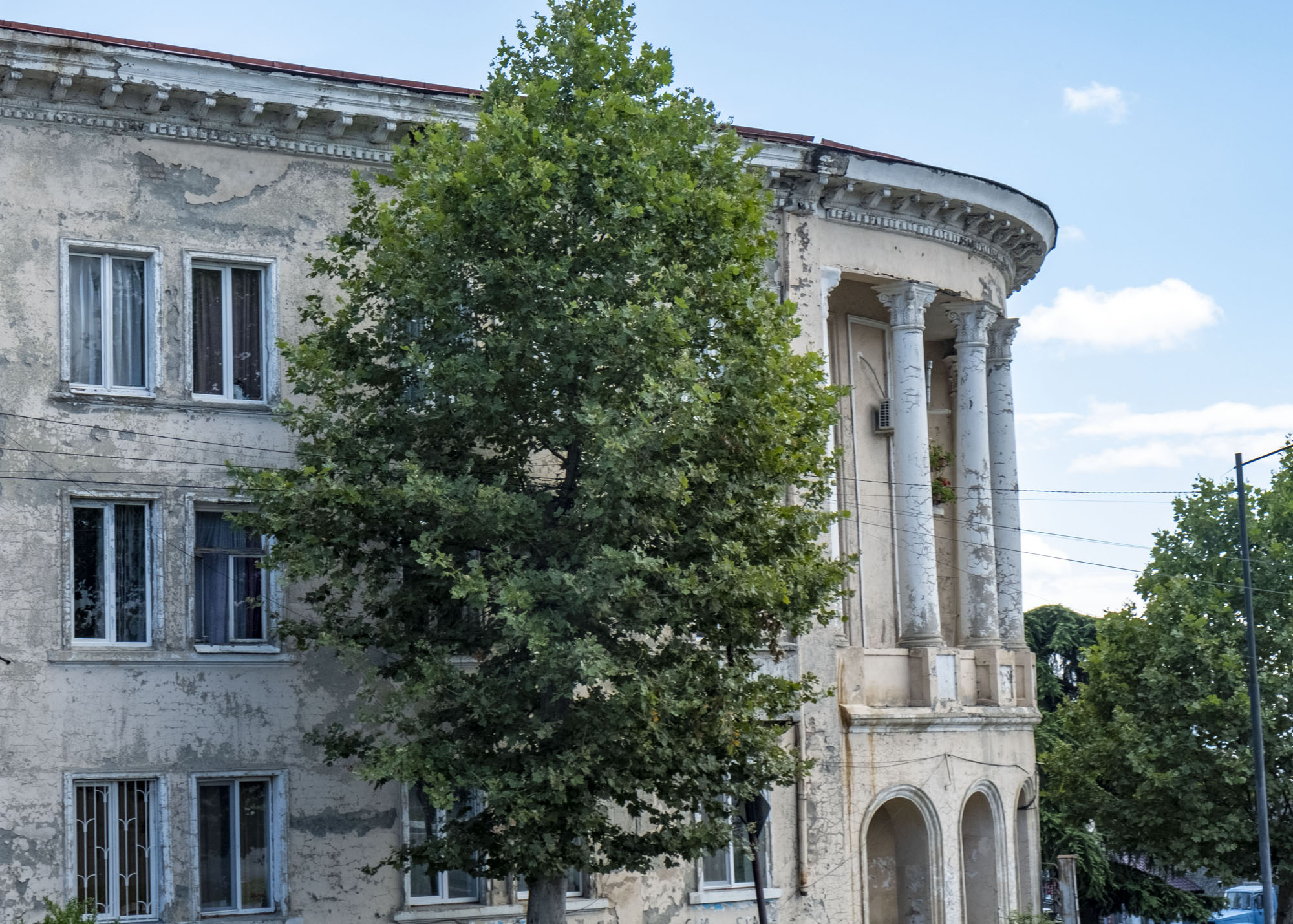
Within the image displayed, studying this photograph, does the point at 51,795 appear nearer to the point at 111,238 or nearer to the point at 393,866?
the point at 393,866

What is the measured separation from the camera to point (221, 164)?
22.0 meters

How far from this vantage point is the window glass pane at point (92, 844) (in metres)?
19.9

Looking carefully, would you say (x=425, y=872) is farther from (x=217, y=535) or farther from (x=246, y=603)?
(x=217, y=535)

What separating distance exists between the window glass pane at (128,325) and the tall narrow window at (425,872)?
20.7ft

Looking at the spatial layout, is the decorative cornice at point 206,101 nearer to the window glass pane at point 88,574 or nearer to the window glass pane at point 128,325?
the window glass pane at point 128,325

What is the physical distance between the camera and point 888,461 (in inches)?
1179

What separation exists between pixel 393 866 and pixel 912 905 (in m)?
11.7

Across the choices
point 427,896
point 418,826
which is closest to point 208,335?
point 418,826

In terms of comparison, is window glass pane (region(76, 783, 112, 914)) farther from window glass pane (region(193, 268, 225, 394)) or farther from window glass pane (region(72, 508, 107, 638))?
window glass pane (region(193, 268, 225, 394))

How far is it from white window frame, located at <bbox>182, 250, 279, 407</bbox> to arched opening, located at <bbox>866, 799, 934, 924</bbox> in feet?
41.3

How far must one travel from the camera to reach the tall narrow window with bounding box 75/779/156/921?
1994 cm

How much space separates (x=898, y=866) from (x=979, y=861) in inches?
64.4

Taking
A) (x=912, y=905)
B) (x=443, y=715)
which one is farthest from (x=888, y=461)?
(x=443, y=715)

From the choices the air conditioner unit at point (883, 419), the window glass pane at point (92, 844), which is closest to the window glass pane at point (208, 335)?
the window glass pane at point (92, 844)
